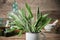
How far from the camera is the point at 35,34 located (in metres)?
1.47

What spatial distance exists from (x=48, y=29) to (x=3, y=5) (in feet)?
2.15

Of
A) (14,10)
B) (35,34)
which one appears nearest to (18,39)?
(14,10)

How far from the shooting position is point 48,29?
1905mm

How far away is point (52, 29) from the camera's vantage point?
6.27ft

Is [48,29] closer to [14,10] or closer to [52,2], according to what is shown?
[52,2]

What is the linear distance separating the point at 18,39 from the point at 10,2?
1.60 feet

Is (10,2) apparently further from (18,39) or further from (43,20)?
(43,20)

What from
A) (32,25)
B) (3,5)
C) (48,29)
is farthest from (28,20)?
(3,5)

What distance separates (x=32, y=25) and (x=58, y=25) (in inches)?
21.9

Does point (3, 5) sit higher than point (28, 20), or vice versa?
point (3, 5)

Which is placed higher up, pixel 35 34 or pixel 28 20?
pixel 28 20

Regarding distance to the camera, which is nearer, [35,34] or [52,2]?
[35,34]

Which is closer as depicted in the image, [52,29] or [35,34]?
[35,34]

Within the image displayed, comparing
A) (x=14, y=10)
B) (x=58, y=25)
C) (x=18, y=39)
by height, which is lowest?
(x=18, y=39)
